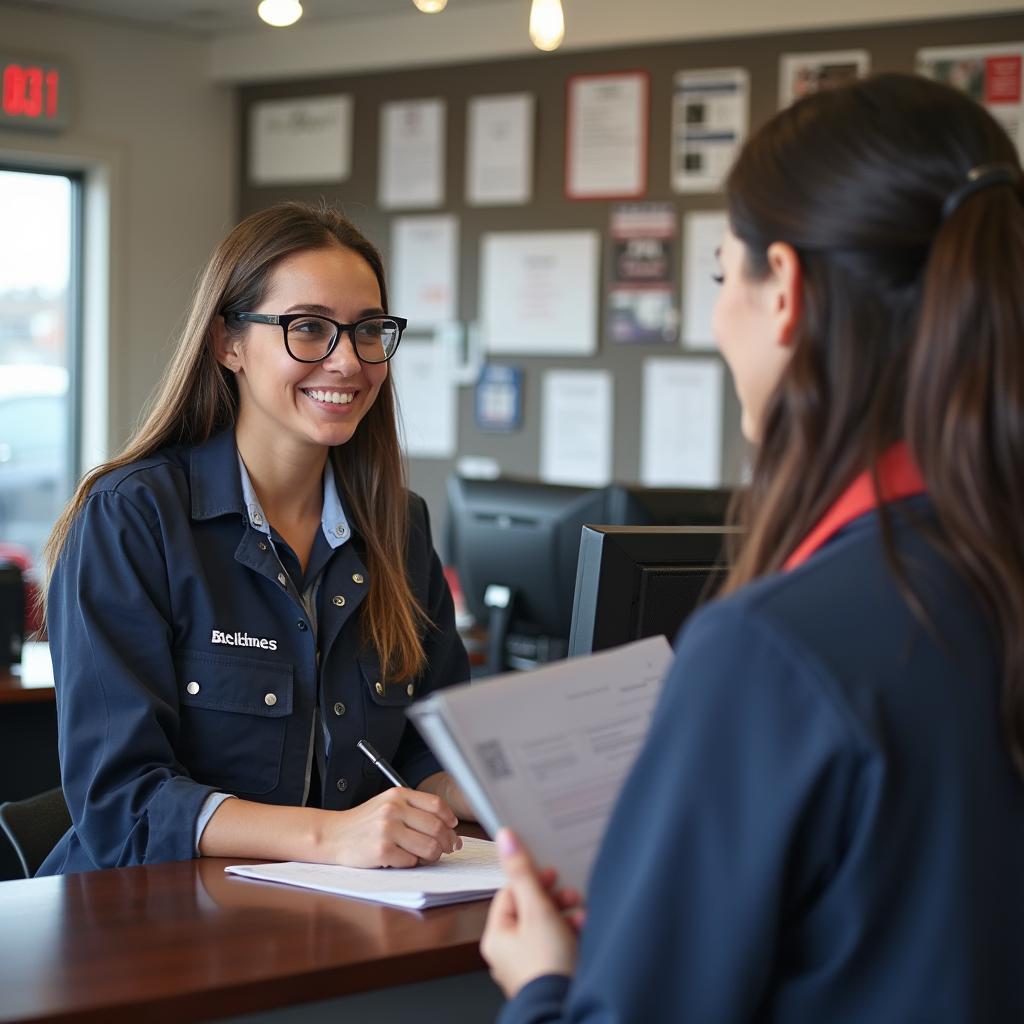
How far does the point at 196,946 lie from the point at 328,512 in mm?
880

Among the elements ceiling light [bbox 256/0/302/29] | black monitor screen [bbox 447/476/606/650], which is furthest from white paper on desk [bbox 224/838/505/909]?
black monitor screen [bbox 447/476/606/650]

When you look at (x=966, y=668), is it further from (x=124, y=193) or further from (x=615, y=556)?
(x=124, y=193)

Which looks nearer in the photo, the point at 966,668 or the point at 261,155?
the point at 966,668

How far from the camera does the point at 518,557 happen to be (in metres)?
3.43

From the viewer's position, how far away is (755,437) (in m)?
1.00

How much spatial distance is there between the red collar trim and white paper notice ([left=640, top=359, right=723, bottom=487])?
12.6 feet

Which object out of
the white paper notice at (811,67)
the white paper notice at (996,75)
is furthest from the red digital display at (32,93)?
the white paper notice at (996,75)

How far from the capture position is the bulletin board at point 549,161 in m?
4.52

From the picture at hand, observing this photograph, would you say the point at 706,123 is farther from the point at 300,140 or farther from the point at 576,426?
the point at 300,140

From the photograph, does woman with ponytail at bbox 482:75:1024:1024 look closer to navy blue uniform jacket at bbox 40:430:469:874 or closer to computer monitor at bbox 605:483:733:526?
navy blue uniform jacket at bbox 40:430:469:874

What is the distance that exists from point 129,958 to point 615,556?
63cm

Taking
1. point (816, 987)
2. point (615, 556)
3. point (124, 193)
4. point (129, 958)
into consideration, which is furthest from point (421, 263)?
point (816, 987)

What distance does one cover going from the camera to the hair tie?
2.94ft

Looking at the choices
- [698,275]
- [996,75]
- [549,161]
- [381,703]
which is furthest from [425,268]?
[381,703]
